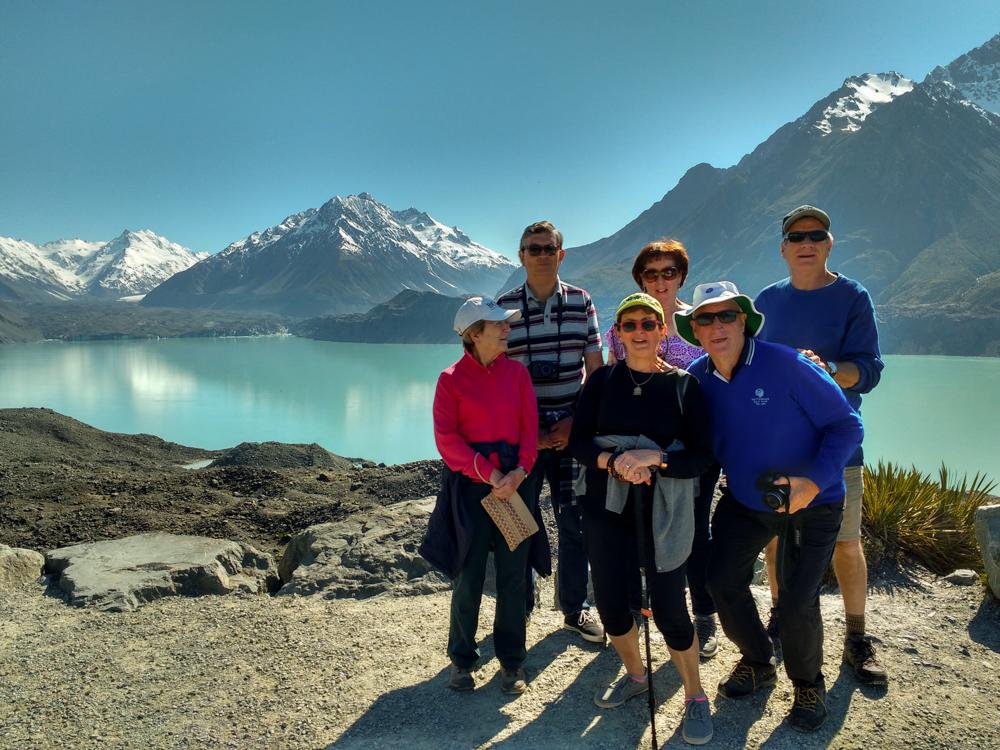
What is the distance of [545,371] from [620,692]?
5.37 feet

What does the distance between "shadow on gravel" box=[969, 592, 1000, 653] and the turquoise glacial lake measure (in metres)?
8.58

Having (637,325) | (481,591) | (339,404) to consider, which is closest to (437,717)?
(481,591)

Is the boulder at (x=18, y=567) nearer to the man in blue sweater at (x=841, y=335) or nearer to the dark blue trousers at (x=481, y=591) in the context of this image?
the dark blue trousers at (x=481, y=591)

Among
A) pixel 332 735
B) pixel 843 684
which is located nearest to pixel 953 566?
pixel 843 684

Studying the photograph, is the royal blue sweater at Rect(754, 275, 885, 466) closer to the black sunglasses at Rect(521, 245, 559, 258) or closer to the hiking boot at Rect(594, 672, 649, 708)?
the black sunglasses at Rect(521, 245, 559, 258)

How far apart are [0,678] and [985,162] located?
165 meters

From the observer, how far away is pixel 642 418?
259 cm

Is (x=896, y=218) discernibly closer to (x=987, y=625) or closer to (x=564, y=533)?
(x=987, y=625)

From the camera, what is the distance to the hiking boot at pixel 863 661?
3.02 meters

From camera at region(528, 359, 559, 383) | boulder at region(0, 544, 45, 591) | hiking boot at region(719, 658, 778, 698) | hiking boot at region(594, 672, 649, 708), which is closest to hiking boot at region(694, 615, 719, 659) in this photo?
hiking boot at region(719, 658, 778, 698)

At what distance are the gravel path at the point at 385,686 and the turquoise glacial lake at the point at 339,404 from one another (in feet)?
31.5

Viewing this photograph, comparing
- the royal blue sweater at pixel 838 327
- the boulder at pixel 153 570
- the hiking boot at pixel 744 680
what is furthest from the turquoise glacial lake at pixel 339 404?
the boulder at pixel 153 570

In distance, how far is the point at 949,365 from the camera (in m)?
52.3

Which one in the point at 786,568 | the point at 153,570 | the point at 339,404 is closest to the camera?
the point at 786,568
